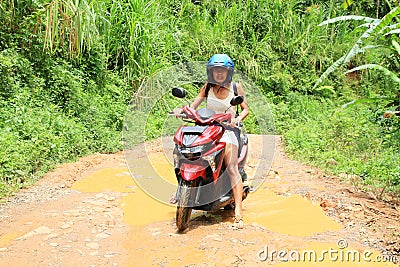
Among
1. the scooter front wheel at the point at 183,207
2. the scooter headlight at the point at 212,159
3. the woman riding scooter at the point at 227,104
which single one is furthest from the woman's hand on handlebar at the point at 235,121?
the scooter front wheel at the point at 183,207

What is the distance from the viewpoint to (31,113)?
272 inches

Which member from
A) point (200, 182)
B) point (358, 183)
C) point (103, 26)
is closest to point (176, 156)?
point (200, 182)

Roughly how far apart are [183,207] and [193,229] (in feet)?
1.01

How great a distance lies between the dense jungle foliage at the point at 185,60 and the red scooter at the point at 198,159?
1.29 metres

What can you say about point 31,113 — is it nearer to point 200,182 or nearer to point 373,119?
point 200,182

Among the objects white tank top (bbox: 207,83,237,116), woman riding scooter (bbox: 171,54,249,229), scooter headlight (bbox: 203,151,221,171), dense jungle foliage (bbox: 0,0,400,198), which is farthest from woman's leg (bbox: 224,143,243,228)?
dense jungle foliage (bbox: 0,0,400,198)

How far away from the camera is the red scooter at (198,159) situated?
12.8 ft

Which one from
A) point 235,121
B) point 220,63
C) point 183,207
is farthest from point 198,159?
point 220,63

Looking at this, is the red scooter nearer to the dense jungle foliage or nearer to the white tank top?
the white tank top

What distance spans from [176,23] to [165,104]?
282 centimetres

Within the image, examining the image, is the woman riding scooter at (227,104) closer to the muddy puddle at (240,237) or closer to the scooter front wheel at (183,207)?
the muddy puddle at (240,237)

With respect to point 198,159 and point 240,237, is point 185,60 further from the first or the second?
point 240,237

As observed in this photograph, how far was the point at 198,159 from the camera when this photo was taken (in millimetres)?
3930

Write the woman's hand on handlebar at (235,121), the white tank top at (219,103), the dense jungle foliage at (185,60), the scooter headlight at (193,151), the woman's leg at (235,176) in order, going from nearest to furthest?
the scooter headlight at (193,151) < the woman's hand on handlebar at (235,121) < the woman's leg at (235,176) < the white tank top at (219,103) < the dense jungle foliage at (185,60)
